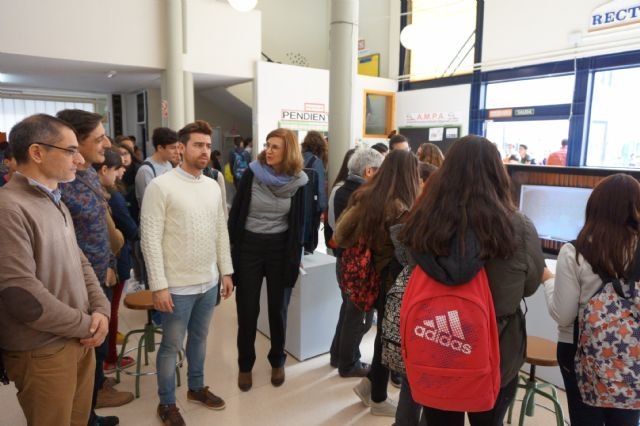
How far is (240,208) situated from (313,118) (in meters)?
6.20

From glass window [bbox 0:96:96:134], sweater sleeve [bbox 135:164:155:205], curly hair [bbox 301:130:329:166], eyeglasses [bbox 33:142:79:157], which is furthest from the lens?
glass window [bbox 0:96:96:134]

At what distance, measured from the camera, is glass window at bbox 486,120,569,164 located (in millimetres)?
7711

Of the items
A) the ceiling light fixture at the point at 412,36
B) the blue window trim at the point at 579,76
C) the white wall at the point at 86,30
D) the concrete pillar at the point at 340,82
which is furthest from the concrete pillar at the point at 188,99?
the blue window trim at the point at 579,76

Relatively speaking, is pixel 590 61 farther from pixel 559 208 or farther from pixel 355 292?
pixel 355 292

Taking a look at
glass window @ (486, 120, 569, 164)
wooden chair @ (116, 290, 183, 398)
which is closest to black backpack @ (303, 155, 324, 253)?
wooden chair @ (116, 290, 183, 398)

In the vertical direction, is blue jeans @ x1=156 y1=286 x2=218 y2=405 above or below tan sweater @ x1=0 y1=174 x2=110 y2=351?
below

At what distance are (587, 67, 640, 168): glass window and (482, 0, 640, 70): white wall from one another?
48cm

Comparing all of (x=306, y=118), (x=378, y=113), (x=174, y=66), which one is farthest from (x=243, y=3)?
(x=378, y=113)

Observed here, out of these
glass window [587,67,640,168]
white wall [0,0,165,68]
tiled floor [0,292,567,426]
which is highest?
white wall [0,0,165,68]

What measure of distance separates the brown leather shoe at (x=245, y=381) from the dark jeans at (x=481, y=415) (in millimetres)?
1384

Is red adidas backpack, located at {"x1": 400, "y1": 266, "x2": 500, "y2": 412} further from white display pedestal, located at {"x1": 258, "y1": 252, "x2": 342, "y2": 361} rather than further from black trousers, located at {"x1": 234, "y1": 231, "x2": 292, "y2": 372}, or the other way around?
white display pedestal, located at {"x1": 258, "y1": 252, "x2": 342, "y2": 361}

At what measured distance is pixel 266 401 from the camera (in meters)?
2.50

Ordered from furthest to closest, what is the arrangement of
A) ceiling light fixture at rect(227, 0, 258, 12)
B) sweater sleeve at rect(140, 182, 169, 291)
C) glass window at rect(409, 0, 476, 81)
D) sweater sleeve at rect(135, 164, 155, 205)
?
glass window at rect(409, 0, 476, 81) < ceiling light fixture at rect(227, 0, 258, 12) < sweater sleeve at rect(135, 164, 155, 205) < sweater sleeve at rect(140, 182, 169, 291)

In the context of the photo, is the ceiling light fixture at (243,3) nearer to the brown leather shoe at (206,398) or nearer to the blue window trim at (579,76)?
the brown leather shoe at (206,398)
